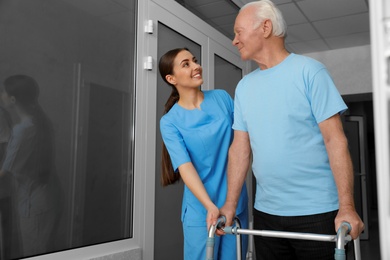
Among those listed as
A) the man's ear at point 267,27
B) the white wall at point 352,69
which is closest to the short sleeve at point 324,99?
the man's ear at point 267,27

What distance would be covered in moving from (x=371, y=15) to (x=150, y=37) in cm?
209

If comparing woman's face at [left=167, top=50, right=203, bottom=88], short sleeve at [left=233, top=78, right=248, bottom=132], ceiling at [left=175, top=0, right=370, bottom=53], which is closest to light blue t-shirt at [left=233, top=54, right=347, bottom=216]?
short sleeve at [left=233, top=78, right=248, bottom=132]

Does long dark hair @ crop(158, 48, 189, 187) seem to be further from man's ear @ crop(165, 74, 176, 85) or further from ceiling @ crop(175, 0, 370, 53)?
ceiling @ crop(175, 0, 370, 53)

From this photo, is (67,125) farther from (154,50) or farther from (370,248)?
(370,248)

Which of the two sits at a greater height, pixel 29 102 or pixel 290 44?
pixel 290 44

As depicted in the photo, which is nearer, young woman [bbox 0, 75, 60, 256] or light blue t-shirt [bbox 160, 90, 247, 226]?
young woman [bbox 0, 75, 60, 256]

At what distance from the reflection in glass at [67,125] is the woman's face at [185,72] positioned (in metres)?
0.46

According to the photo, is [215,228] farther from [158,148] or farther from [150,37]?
[150,37]

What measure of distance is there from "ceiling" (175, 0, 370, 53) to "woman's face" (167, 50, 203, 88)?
1.27 metres

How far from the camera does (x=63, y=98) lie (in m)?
1.87

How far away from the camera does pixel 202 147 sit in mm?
1765

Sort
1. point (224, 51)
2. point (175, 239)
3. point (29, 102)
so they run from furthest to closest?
point (224, 51)
point (175, 239)
point (29, 102)

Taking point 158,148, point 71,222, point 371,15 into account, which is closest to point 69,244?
point 71,222

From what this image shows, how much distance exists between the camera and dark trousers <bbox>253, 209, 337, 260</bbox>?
135 centimetres
